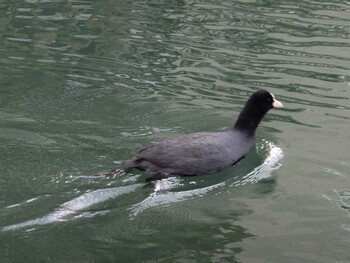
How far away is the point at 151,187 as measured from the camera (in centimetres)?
784

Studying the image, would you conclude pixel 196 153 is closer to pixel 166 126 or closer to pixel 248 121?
pixel 248 121

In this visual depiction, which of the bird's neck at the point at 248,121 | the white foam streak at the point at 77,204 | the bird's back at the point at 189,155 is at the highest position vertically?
the bird's neck at the point at 248,121

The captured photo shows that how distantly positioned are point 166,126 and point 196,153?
1377mm

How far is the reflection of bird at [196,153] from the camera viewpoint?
315 inches

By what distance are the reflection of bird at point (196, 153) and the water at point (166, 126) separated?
0.46ft

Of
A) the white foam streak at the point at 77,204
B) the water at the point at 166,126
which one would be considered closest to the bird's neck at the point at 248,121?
the water at the point at 166,126

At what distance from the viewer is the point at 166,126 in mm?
9438

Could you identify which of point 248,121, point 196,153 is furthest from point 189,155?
point 248,121

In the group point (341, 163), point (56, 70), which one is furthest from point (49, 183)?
point (56, 70)

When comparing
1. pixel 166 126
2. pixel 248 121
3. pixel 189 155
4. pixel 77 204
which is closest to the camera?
pixel 77 204

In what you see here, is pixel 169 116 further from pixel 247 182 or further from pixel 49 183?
pixel 49 183

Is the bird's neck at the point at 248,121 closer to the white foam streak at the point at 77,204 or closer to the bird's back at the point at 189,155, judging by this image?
the bird's back at the point at 189,155

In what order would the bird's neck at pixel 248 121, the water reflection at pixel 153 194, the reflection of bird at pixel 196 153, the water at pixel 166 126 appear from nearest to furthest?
the water at pixel 166 126 → the water reflection at pixel 153 194 → the reflection of bird at pixel 196 153 → the bird's neck at pixel 248 121

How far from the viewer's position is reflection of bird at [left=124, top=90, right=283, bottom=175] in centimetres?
800
